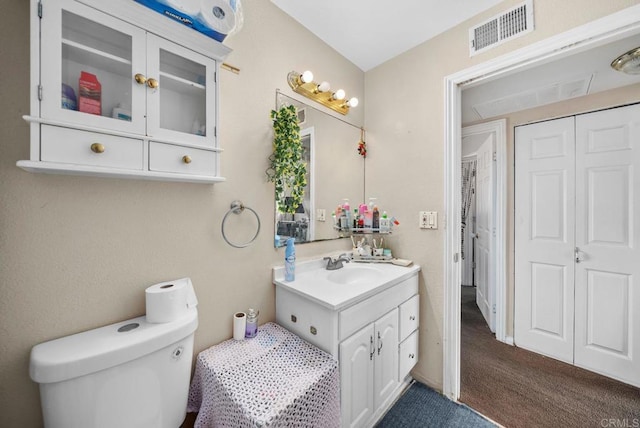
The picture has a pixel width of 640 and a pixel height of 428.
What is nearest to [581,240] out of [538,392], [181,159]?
[538,392]

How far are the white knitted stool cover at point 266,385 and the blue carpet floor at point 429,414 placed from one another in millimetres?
659

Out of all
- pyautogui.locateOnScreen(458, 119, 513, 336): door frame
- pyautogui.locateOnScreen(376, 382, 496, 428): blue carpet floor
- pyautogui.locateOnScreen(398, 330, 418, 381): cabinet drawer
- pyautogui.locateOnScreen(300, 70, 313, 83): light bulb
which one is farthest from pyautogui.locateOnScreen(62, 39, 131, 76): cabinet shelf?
pyautogui.locateOnScreen(458, 119, 513, 336): door frame

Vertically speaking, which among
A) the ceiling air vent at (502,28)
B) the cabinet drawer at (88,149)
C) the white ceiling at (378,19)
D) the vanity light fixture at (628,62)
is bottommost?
the cabinet drawer at (88,149)

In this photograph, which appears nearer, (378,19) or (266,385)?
(266,385)

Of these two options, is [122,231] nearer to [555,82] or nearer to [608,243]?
[555,82]

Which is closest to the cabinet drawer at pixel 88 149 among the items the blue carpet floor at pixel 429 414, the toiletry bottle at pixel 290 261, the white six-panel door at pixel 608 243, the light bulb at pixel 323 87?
the toiletry bottle at pixel 290 261

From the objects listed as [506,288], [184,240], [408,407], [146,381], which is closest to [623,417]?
[506,288]

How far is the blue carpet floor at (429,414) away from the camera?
1393 millimetres

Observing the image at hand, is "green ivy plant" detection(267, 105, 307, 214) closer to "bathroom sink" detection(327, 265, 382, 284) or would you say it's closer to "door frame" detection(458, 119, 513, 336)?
"bathroom sink" detection(327, 265, 382, 284)

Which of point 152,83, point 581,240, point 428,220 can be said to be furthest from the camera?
point 581,240

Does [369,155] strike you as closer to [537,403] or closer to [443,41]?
[443,41]

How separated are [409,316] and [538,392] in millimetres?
1087

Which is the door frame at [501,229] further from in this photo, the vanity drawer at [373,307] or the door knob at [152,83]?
the door knob at [152,83]

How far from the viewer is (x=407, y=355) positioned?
1591mm
